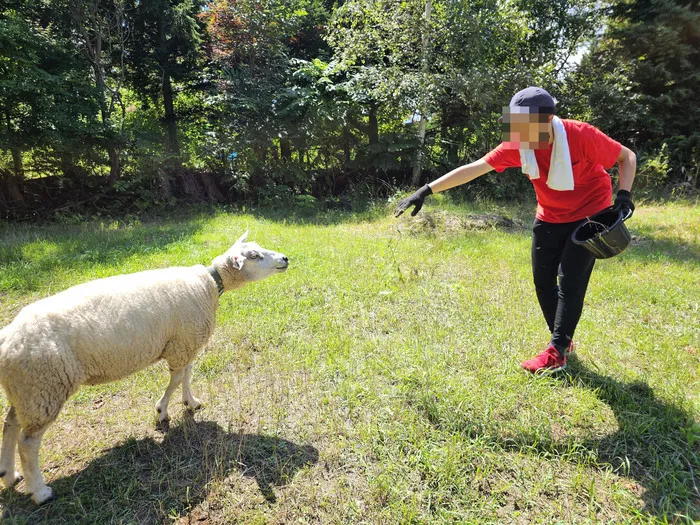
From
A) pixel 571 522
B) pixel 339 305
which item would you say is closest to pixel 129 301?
pixel 339 305

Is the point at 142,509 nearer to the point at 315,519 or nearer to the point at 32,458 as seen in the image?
the point at 32,458

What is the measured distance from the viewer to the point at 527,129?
2748 mm

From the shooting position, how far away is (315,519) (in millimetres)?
2176

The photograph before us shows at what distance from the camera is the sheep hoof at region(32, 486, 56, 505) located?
227 centimetres

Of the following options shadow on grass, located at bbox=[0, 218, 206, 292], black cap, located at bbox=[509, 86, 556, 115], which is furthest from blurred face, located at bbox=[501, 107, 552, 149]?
shadow on grass, located at bbox=[0, 218, 206, 292]

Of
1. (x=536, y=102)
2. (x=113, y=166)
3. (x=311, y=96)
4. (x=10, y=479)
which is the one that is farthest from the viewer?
(x=311, y=96)

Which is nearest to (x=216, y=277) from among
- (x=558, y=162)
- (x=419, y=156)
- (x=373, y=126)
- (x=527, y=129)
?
(x=527, y=129)

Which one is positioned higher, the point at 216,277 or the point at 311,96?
the point at 311,96

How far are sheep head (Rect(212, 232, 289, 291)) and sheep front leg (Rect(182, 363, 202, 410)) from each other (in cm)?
73

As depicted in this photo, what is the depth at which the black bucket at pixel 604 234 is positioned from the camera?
2.54 metres

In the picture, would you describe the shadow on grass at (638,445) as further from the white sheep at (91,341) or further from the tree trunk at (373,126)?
the tree trunk at (373,126)

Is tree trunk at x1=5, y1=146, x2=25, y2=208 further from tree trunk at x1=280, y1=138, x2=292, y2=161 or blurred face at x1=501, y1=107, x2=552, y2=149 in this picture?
blurred face at x1=501, y1=107, x2=552, y2=149

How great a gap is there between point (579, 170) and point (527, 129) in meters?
0.50

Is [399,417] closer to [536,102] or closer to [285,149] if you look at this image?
[536,102]
